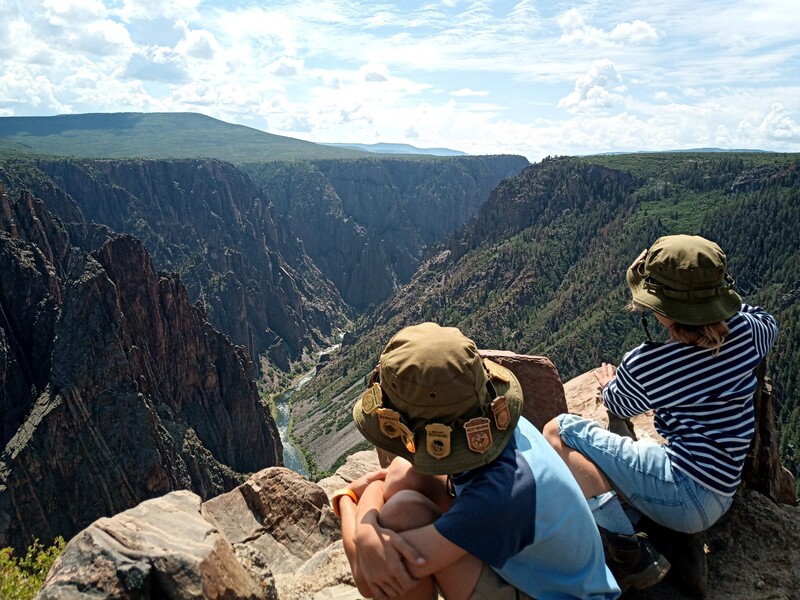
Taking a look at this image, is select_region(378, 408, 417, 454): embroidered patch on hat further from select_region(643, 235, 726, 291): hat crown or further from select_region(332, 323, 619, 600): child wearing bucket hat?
select_region(643, 235, 726, 291): hat crown

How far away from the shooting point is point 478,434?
13.7ft

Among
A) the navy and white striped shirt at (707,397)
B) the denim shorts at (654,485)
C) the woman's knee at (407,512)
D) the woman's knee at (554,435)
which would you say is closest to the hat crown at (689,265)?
the navy and white striped shirt at (707,397)

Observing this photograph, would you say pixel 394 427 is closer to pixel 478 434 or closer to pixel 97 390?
pixel 478 434

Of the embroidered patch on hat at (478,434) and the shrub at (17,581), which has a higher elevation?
the embroidered patch on hat at (478,434)

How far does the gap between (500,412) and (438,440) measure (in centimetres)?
49

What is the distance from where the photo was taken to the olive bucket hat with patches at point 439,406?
4129 millimetres

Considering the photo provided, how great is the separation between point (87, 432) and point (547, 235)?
120641mm

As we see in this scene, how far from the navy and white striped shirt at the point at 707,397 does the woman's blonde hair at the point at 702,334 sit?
0.26 ft

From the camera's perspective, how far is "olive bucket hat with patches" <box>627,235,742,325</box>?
17.9ft

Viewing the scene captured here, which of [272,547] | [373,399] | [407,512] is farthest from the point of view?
[272,547]

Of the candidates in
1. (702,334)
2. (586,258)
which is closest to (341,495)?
(702,334)

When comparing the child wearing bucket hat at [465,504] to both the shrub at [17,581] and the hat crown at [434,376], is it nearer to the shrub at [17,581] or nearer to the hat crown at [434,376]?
the hat crown at [434,376]

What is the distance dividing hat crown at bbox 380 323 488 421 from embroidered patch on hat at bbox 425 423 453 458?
11 centimetres

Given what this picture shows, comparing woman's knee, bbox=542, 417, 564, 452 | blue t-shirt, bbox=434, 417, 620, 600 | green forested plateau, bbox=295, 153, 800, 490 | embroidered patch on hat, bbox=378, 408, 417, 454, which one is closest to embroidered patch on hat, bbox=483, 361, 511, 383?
blue t-shirt, bbox=434, 417, 620, 600
